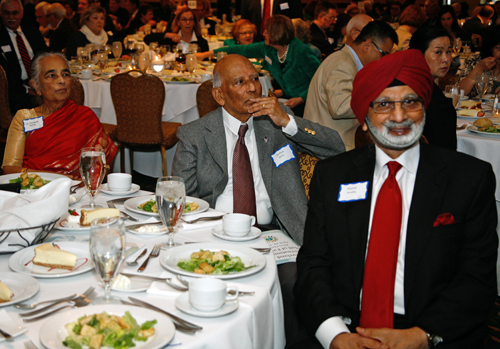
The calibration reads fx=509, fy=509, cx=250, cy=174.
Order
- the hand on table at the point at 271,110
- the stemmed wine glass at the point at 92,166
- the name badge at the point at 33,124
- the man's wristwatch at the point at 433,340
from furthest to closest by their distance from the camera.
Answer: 1. the name badge at the point at 33,124
2. the hand on table at the point at 271,110
3. the stemmed wine glass at the point at 92,166
4. the man's wristwatch at the point at 433,340

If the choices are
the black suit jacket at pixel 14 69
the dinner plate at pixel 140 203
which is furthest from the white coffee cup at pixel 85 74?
the dinner plate at pixel 140 203

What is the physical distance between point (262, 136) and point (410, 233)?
1.12m

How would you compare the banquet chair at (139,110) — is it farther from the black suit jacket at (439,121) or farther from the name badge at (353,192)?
the name badge at (353,192)

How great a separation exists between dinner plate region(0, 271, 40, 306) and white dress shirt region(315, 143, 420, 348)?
831 millimetres

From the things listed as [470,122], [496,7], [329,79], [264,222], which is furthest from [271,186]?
[496,7]

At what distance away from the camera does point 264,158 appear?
8.17ft

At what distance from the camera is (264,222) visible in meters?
2.53

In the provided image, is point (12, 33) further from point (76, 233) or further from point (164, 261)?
point (164, 261)

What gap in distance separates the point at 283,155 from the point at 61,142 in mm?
1453

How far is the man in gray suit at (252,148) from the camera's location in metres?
2.41

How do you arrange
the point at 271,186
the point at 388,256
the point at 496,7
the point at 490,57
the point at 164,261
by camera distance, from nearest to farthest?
the point at 164,261 → the point at 388,256 → the point at 271,186 → the point at 490,57 → the point at 496,7

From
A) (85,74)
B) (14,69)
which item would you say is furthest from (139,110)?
(14,69)

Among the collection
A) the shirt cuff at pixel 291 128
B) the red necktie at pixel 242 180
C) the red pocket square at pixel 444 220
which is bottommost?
the red necktie at pixel 242 180

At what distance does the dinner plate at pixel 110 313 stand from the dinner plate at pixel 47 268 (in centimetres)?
25
